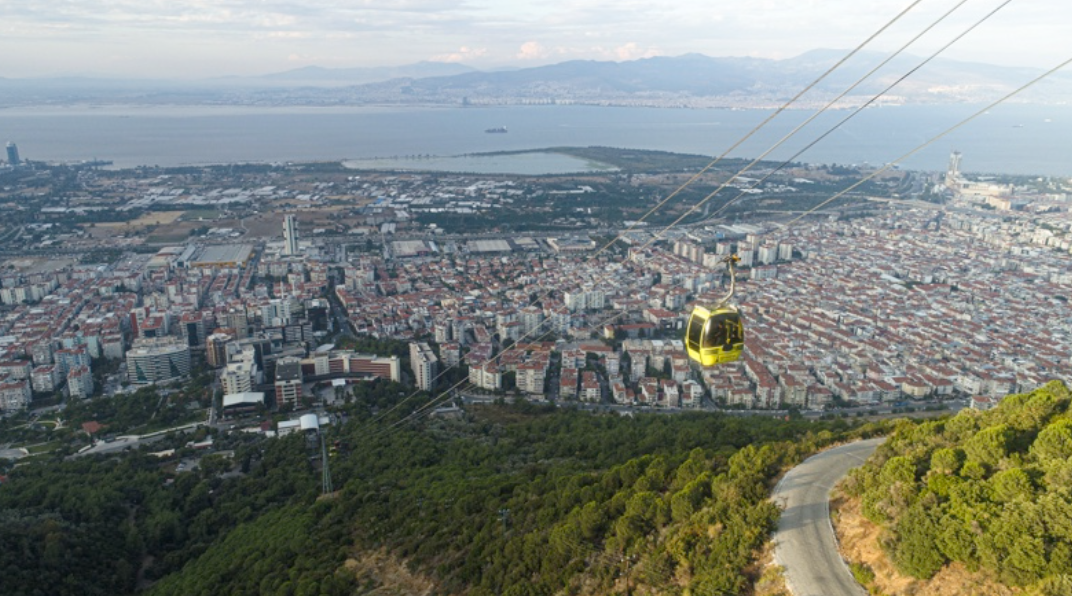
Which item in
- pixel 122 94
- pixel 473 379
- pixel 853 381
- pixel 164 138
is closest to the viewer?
pixel 853 381

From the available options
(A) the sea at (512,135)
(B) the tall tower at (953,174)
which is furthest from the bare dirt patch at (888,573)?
(B) the tall tower at (953,174)

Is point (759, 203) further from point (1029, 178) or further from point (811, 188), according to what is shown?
point (1029, 178)

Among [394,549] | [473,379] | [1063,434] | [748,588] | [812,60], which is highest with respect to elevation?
[812,60]

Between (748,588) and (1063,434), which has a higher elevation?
(1063,434)

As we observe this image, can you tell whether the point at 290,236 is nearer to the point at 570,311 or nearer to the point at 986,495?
the point at 570,311

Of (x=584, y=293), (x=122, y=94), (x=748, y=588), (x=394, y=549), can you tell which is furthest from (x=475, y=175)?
(x=122, y=94)

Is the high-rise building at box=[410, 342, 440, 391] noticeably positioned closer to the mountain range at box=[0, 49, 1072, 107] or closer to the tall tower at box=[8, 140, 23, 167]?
the tall tower at box=[8, 140, 23, 167]
